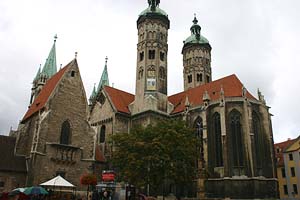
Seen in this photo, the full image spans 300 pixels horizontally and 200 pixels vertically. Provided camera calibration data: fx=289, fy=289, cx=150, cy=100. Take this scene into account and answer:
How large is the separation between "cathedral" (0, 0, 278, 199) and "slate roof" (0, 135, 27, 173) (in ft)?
1.88

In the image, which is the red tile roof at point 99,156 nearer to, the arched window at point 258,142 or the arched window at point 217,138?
the arched window at point 217,138

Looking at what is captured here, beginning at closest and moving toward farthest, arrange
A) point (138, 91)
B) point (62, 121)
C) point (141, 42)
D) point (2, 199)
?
point (2, 199), point (62, 121), point (138, 91), point (141, 42)

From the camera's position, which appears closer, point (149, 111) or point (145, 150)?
point (145, 150)

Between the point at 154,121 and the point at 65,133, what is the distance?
1256 centimetres

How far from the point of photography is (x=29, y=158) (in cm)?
2853

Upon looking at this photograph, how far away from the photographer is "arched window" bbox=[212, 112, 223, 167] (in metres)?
33.1

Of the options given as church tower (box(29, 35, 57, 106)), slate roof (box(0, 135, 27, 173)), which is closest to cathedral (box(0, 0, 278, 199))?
slate roof (box(0, 135, 27, 173))

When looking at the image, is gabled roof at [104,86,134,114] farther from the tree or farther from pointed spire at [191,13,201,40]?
pointed spire at [191,13,201,40]

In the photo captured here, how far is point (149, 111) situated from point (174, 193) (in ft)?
36.0

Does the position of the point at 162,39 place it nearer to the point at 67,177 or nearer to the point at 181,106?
the point at 181,106

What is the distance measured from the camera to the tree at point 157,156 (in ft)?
80.2

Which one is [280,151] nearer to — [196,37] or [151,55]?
[196,37]

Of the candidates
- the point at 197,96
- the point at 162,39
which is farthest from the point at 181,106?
the point at 162,39

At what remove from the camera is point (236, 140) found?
3306cm
